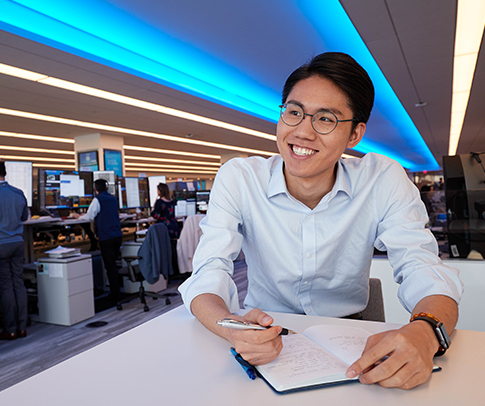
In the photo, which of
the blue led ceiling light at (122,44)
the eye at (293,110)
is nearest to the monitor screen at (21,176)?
the blue led ceiling light at (122,44)

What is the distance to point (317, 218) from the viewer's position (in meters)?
1.22

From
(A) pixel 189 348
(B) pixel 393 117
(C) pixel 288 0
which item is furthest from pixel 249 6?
(B) pixel 393 117

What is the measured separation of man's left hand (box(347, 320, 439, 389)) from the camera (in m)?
0.67

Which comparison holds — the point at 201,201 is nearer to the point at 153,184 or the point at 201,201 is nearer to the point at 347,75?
the point at 153,184

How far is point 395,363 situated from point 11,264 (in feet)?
12.5

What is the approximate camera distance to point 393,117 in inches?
Result: 322

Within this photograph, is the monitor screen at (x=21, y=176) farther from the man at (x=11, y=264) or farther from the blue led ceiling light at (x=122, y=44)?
the blue led ceiling light at (x=122, y=44)

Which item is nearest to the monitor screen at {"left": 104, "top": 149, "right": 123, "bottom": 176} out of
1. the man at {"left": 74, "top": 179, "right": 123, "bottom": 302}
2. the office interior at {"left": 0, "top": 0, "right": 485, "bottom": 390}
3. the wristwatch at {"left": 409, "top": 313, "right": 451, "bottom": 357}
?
the office interior at {"left": 0, "top": 0, "right": 485, "bottom": 390}

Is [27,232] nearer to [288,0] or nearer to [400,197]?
[288,0]

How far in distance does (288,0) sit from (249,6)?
0.36 metres

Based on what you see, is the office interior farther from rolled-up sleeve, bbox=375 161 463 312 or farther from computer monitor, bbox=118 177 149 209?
rolled-up sleeve, bbox=375 161 463 312

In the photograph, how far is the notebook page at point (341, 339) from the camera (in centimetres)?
77

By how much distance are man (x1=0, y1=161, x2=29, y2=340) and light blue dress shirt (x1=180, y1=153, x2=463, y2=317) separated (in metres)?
3.02

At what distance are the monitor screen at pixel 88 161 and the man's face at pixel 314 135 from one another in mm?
7623
